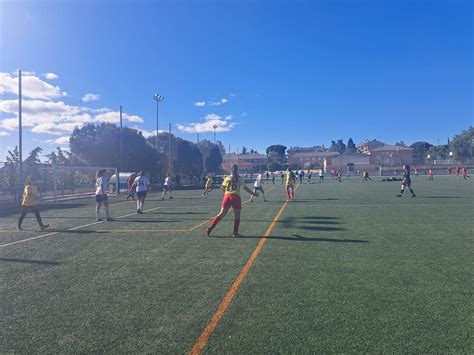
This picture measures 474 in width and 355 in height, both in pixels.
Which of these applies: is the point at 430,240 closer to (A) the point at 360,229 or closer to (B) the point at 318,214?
(A) the point at 360,229

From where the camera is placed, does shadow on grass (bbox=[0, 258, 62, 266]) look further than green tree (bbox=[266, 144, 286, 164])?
No

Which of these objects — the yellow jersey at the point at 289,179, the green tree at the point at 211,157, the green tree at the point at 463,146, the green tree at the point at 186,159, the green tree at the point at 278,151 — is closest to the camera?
the yellow jersey at the point at 289,179

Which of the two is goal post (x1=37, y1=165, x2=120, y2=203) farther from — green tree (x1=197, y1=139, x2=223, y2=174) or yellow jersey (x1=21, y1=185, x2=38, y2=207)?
green tree (x1=197, y1=139, x2=223, y2=174)

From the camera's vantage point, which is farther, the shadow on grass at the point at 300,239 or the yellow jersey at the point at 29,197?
the yellow jersey at the point at 29,197

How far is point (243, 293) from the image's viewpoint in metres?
4.64

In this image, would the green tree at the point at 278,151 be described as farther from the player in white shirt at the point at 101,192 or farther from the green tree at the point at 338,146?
the player in white shirt at the point at 101,192

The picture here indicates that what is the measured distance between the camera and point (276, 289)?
4766 millimetres

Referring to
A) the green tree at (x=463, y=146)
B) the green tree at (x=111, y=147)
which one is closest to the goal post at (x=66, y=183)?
the green tree at (x=111, y=147)

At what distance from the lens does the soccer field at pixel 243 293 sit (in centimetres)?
341

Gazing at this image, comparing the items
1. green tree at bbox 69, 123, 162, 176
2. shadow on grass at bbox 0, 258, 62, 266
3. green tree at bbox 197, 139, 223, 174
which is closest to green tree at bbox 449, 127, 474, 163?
green tree at bbox 197, 139, 223, 174

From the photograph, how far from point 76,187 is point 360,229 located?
27878 millimetres

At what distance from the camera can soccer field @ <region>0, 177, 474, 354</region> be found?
11.2ft

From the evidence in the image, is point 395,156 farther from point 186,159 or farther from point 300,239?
point 300,239

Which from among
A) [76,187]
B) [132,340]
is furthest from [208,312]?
[76,187]
